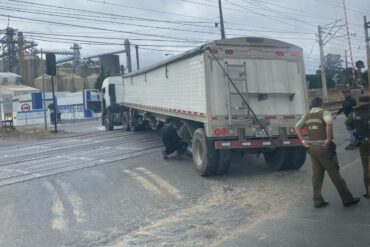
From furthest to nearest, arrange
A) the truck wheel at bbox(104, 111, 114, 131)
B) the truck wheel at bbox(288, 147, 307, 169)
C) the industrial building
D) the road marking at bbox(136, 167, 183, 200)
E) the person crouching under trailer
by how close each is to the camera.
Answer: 1. the industrial building
2. the truck wheel at bbox(104, 111, 114, 131)
3. the person crouching under trailer
4. the truck wheel at bbox(288, 147, 307, 169)
5. the road marking at bbox(136, 167, 183, 200)

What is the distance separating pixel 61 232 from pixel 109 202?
5.94 ft

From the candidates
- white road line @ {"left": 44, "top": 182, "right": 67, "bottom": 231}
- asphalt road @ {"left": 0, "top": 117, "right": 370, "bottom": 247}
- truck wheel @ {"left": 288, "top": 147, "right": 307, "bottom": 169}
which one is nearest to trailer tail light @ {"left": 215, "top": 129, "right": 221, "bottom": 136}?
asphalt road @ {"left": 0, "top": 117, "right": 370, "bottom": 247}

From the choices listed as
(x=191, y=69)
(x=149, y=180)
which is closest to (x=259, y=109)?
(x=191, y=69)

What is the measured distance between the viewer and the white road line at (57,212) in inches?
278

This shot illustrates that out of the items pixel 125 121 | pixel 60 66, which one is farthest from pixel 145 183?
pixel 60 66

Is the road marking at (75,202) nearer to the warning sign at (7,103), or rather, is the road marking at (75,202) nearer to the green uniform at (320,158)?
the green uniform at (320,158)

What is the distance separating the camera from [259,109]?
10.5 meters

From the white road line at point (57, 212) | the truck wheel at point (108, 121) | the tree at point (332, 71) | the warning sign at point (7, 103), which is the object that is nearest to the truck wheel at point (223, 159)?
the white road line at point (57, 212)

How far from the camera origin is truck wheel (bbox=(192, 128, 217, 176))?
10312 mm

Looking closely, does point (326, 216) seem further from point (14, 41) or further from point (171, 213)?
point (14, 41)

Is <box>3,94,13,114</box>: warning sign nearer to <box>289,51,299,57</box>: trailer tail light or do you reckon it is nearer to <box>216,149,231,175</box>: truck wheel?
<box>216,149,231,175</box>: truck wheel

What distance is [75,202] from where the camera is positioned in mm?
8664

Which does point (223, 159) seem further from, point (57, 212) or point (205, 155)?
point (57, 212)

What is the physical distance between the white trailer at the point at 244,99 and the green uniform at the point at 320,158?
2963 mm
